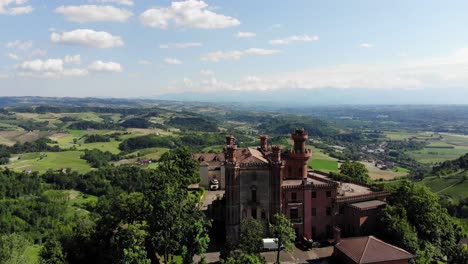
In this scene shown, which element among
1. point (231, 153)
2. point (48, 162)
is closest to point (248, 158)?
point (231, 153)

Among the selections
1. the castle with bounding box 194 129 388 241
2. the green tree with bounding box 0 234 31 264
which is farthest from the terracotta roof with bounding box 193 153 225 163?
the green tree with bounding box 0 234 31 264

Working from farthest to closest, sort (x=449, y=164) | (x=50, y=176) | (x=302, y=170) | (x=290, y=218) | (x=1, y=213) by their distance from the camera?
(x=449, y=164) < (x=50, y=176) < (x=1, y=213) < (x=302, y=170) < (x=290, y=218)

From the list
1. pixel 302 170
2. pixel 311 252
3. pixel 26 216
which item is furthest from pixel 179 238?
pixel 26 216

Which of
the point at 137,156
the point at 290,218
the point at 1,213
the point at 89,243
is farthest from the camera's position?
the point at 137,156

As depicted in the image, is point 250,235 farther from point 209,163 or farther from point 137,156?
point 137,156

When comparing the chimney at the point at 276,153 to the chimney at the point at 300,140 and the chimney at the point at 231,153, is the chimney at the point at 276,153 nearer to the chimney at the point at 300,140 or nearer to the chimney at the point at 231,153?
the chimney at the point at 231,153

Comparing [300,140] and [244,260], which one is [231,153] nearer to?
[300,140]

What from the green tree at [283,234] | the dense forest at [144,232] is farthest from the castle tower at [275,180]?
the dense forest at [144,232]
